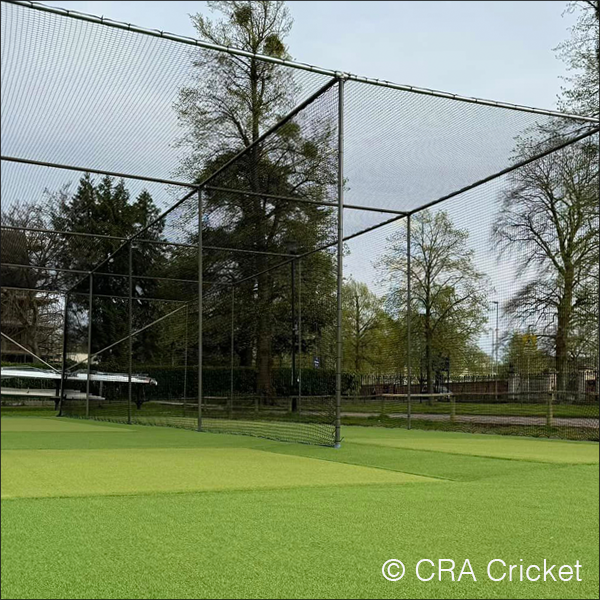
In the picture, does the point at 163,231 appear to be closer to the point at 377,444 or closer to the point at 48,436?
the point at 48,436

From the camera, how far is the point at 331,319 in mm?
8391

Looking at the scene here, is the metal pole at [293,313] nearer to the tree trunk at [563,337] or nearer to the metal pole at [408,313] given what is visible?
the metal pole at [408,313]

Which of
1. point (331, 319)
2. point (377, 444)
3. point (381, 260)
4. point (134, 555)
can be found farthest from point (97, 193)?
point (381, 260)

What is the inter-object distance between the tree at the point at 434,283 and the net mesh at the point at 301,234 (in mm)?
26

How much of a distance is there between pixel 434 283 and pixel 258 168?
2.80 metres

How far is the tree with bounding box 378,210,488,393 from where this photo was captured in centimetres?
831

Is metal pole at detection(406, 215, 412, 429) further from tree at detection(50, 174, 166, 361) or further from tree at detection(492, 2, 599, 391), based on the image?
tree at detection(50, 174, 166, 361)

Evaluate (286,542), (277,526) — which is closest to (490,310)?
(277,526)

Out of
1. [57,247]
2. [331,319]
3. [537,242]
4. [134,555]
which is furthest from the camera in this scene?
[57,247]

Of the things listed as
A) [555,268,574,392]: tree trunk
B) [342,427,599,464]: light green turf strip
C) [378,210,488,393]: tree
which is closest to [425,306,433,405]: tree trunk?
[378,210,488,393]: tree

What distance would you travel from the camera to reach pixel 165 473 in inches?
120

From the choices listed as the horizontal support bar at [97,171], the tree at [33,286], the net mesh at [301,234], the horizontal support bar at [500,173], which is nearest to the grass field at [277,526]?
the net mesh at [301,234]

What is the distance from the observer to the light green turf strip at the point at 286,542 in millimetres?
1322

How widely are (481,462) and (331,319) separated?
4.65 m
